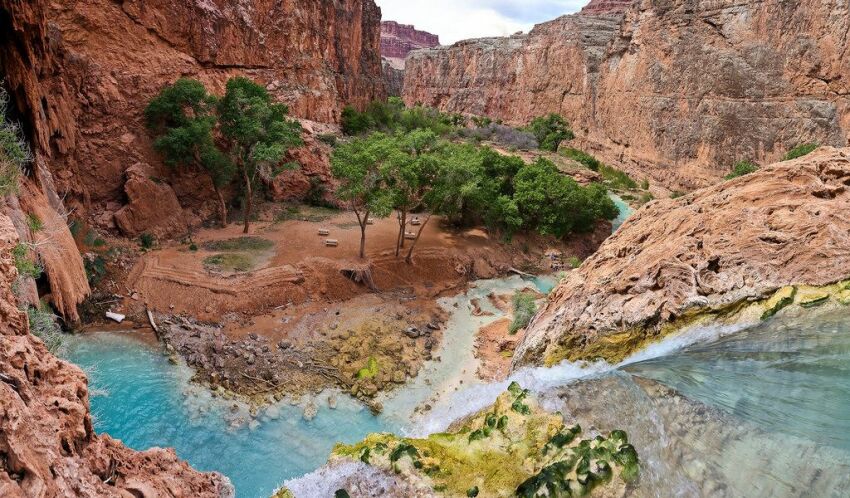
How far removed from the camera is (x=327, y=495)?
22.4 ft

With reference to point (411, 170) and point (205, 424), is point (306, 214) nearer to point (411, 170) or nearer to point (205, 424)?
point (411, 170)

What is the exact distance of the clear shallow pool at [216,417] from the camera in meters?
12.7

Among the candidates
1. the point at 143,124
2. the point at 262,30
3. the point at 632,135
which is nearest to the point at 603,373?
the point at 143,124

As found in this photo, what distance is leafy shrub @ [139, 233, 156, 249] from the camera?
22.5m

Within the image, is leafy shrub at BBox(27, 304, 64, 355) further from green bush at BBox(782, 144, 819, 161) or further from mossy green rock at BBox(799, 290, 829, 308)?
green bush at BBox(782, 144, 819, 161)

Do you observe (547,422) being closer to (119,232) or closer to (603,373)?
(603,373)

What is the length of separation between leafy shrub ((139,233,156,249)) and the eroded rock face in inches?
639

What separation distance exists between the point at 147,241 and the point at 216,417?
1206 cm

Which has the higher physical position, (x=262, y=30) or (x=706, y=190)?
(x=262, y=30)

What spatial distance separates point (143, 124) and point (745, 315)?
27.2 meters

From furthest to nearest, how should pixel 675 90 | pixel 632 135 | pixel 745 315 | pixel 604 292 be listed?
pixel 632 135
pixel 675 90
pixel 604 292
pixel 745 315

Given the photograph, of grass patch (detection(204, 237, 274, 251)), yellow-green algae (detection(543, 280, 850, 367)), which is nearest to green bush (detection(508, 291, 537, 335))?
yellow-green algae (detection(543, 280, 850, 367))

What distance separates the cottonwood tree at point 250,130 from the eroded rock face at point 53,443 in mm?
18500

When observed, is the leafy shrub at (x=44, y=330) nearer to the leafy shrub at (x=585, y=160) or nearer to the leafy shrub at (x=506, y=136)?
the leafy shrub at (x=585, y=160)
